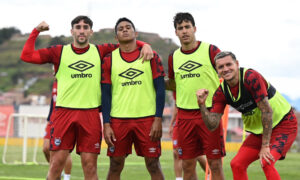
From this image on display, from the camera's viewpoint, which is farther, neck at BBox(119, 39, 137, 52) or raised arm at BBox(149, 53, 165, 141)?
neck at BBox(119, 39, 137, 52)

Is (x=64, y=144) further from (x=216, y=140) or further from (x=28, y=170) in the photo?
(x=28, y=170)

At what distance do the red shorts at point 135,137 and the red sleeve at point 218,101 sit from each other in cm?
92

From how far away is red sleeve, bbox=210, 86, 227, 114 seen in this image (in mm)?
7082

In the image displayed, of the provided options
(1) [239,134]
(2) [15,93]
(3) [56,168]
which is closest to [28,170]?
A: (3) [56,168]

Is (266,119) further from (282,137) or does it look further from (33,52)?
(33,52)

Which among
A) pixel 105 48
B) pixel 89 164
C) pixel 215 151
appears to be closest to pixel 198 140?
pixel 215 151

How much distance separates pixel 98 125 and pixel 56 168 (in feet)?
2.79

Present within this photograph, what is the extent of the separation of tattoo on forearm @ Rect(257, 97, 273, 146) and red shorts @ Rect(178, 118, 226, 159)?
1.03 metres

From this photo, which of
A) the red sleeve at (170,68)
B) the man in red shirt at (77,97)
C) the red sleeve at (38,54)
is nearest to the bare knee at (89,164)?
the man in red shirt at (77,97)

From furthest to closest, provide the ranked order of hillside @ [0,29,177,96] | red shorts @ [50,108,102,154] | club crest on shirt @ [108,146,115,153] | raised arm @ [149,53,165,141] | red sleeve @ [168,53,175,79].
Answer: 1. hillside @ [0,29,177,96]
2. red sleeve @ [168,53,175,79]
3. red shorts @ [50,108,102,154]
4. club crest on shirt @ [108,146,115,153]
5. raised arm @ [149,53,165,141]

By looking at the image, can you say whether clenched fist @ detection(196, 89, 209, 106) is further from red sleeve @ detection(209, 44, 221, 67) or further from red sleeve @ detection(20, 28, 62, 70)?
red sleeve @ detection(20, 28, 62, 70)

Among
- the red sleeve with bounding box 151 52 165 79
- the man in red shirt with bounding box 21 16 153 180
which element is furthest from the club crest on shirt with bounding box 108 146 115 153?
the red sleeve with bounding box 151 52 165 79

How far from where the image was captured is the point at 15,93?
274 feet

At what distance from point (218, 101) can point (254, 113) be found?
481 millimetres
